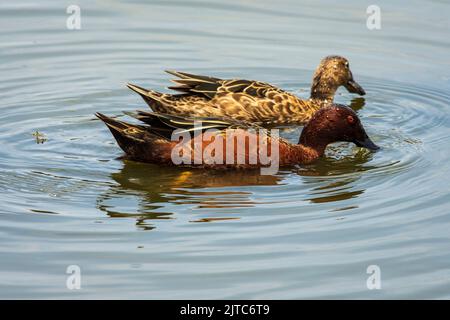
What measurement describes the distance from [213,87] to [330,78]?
1.76 m

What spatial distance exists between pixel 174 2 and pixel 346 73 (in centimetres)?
388

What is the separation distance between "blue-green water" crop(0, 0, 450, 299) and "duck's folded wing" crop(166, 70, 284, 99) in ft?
2.14

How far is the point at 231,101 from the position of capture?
12680 millimetres

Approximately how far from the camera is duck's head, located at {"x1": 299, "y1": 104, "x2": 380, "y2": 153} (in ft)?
38.3

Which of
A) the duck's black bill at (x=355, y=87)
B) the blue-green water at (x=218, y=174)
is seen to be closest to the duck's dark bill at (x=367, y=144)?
the blue-green water at (x=218, y=174)

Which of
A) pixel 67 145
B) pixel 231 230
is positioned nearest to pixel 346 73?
pixel 67 145

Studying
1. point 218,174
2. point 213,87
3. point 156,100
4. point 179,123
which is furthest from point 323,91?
point 179,123

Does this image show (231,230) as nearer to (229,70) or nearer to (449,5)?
(229,70)

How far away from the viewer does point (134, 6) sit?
16.6 metres

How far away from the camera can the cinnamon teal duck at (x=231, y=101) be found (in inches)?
492

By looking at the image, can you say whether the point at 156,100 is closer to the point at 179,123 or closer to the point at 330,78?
the point at 179,123

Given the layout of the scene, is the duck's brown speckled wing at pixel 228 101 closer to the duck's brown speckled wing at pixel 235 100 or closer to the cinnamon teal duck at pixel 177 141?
the duck's brown speckled wing at pixel 235 100

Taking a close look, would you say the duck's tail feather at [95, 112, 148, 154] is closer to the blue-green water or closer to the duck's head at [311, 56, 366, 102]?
the blue-green water

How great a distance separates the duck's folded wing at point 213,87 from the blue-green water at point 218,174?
0.65 metres
